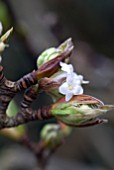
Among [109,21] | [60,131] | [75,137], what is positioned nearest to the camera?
[60,131]

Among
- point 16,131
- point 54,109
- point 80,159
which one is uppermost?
point 80,159

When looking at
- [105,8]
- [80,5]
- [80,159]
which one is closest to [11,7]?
[80,5]

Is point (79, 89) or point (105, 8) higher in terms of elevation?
point (105, 8)

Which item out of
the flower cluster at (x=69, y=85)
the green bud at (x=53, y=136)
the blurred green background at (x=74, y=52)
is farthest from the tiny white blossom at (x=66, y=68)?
the blurred green background at (x=74, y=52)

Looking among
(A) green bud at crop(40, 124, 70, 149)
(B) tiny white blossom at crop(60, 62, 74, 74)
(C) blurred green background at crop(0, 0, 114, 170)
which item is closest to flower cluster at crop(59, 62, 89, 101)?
(B) tiny white blossom at crop(60, 62, 74, 74)

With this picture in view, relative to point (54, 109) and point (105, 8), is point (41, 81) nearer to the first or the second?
point (54, 109)

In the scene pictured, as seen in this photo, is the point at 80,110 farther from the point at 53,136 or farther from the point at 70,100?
the point at 53,136

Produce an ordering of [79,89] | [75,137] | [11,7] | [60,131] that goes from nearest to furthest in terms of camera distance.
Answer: [79,89] → [60,131] → [11,7] → [75,137]

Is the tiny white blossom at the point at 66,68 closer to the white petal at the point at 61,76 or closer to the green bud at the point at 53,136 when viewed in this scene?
the white petal at the point at 61,76
